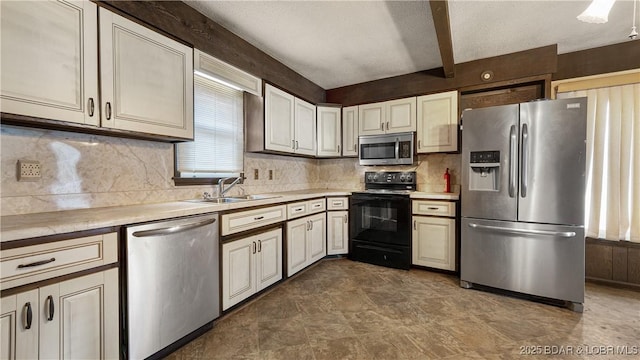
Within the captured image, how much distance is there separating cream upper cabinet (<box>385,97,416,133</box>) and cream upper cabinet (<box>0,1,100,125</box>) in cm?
297

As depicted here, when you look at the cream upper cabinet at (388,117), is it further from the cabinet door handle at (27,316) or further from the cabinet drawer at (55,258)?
the cabinet door handle at (27,316)

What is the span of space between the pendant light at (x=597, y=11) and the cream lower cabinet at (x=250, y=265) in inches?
101

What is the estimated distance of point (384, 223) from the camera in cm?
328

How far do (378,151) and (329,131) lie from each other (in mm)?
749

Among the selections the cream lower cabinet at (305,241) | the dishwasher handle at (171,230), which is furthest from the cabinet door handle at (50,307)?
the cream lower cabinet at (305,241)

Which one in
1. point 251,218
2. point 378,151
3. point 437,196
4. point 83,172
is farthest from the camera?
point 378,151

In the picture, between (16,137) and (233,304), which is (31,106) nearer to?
(16,137)

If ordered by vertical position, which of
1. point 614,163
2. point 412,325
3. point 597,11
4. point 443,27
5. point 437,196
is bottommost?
point 412,325

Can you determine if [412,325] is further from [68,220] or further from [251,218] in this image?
[68,220]

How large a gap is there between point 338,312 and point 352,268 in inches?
41.2

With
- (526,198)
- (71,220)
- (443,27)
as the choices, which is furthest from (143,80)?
(526,198)

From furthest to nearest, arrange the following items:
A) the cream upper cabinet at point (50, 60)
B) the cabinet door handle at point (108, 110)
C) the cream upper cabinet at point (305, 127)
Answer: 1. the cream upper cabinet at point (305, 127)
2. the cabinet door handle at point (108, 110)
3. the cream upper cabinet at point (50, 60)

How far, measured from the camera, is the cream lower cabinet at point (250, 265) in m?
2.04

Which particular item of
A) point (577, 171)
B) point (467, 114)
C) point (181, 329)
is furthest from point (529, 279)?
point (181, 329)
